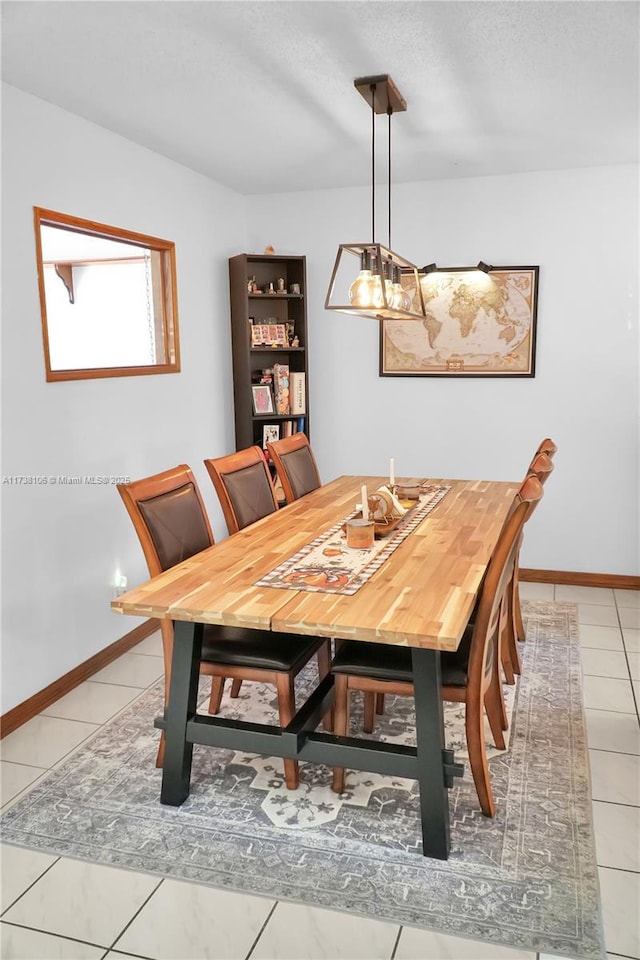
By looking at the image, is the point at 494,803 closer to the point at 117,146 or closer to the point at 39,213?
the point at 39,213

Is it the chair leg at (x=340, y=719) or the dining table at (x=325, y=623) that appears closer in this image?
the dining table at (x=325, y=623)

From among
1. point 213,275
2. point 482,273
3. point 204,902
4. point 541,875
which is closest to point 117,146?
point 213,275

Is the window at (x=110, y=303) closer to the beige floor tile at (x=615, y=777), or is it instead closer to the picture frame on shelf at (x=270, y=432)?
the picture frame on shelf at (x=270, y=432)

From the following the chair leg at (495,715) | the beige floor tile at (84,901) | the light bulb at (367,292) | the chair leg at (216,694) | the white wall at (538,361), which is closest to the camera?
the beige floor tile at (84,901)

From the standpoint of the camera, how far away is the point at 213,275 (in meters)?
4.77

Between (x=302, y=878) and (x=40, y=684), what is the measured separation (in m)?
1.62

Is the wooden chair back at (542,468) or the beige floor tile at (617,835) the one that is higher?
the wooden chair back at (542,468)

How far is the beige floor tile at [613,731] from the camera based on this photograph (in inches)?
112

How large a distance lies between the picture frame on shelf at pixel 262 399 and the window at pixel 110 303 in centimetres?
69

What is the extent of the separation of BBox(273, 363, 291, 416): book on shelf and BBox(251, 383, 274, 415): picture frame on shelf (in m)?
0.05

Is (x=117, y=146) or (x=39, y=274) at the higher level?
(x=117, y=146)

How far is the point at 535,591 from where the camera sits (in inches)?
185

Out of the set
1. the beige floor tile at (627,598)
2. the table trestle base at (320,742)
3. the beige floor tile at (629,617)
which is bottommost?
the beige floor tile at (629,617)

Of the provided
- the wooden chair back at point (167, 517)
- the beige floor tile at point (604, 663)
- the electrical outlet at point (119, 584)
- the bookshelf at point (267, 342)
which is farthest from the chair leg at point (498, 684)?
Result: the bookshelf at point (267, 342)
